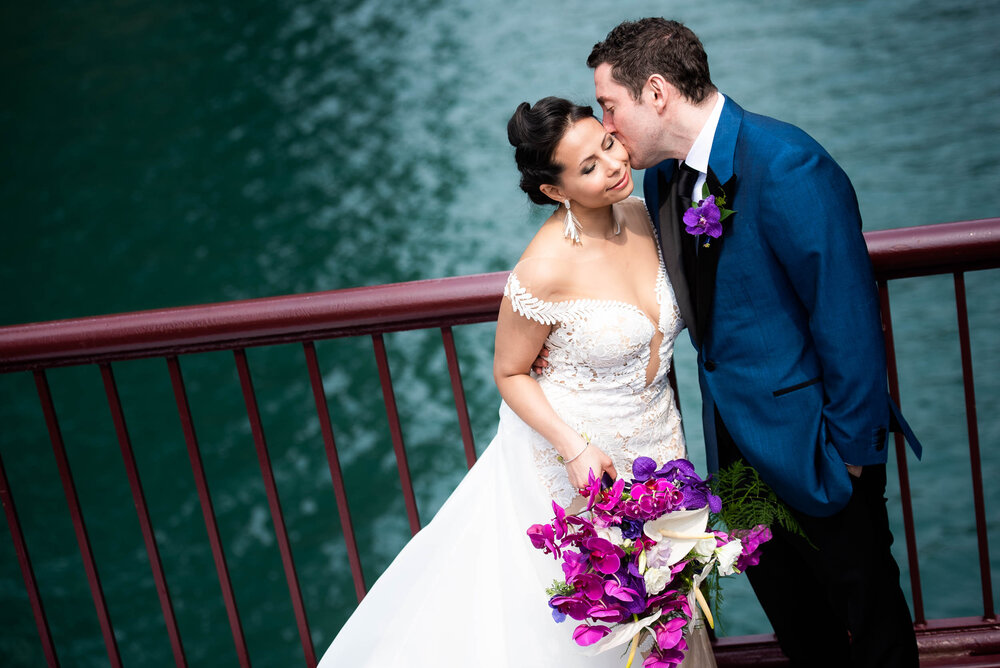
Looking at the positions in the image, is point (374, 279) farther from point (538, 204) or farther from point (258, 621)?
point (538, 204)

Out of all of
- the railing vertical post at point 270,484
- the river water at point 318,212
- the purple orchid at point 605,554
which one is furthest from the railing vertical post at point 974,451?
the river water at point 318,212

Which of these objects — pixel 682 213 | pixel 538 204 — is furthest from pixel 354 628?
pixel 682 213

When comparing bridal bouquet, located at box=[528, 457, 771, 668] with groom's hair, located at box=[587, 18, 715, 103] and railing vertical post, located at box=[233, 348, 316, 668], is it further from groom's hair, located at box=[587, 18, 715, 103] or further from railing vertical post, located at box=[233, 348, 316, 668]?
railing vertical post, located at box=[233, 348, 316, 668]

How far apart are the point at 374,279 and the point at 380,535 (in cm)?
260

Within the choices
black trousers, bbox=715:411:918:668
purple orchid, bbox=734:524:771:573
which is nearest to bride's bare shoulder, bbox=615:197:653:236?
black trousers, bbox=715:411:918:668

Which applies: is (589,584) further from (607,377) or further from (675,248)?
(675,248)

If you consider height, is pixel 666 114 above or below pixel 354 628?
above

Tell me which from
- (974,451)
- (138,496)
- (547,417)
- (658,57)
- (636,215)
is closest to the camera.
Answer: (658,57)

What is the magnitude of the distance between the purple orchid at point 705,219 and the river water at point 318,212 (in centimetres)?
412

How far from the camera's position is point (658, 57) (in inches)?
76.4

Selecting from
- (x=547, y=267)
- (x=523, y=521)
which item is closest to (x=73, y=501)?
(x=523, y=521)

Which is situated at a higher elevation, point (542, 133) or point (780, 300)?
point (542, 133)

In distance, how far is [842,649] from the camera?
2307 mm

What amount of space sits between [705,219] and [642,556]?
0.67 metres
